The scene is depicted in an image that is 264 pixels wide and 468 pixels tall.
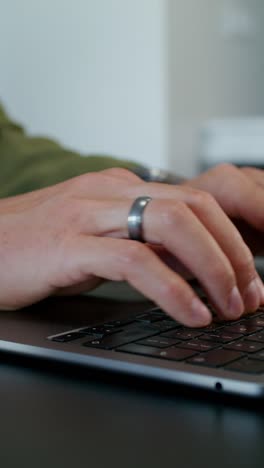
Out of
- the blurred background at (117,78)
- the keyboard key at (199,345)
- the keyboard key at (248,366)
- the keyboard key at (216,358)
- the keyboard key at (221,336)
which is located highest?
the keyboard key at (248,366)

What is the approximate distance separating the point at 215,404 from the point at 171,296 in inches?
3.9

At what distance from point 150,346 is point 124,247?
0.08 meters

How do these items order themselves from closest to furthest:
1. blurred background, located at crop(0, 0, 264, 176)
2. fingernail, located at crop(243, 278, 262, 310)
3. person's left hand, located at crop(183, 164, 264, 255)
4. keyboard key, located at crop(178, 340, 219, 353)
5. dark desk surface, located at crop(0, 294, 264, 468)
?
dark desk surface, located at crop(0, 294, 264, 468)
keyboard key, located at crop(178, 340, 219, 353)
fingernail, located at crop(243, 278, 262, 310)
person's left hand, located at crop(183, 164, 264, 255)
blurred background, located at crop(0, 0, 264, 176)

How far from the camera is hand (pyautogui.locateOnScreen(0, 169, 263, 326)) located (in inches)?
16.8

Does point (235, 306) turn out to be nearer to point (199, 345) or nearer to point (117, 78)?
point (199, 345)

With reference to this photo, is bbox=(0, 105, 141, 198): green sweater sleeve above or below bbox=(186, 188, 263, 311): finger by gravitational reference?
below

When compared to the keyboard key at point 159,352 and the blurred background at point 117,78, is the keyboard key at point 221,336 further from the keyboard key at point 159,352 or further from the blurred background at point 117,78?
the blurred background at point 117,78

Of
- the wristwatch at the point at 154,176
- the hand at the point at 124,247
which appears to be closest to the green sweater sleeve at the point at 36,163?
the wristwatch at the point at 154,176

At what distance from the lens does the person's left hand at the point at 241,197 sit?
629 millimetres

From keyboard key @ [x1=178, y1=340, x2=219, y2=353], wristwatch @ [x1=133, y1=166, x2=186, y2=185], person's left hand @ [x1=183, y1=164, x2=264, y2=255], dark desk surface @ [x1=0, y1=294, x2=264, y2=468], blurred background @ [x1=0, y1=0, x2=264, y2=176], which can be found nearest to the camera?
dark desk surface @ [x1=0, y1=294, x2=264, y2=468]

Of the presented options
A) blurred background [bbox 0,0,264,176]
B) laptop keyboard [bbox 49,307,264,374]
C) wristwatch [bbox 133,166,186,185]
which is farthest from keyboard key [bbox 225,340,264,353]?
blurred background [bbox 0,0,264,176]

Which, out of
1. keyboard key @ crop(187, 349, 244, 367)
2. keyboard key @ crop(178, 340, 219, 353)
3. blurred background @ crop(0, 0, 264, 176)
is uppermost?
keyboard key @ crop(187, 349, 244, 367)

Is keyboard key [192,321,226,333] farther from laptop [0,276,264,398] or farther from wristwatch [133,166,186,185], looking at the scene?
wristwatch [133,166,186,185]

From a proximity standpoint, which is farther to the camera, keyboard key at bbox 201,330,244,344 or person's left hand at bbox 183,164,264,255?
person's left hand at bbox 183,164,264,255
